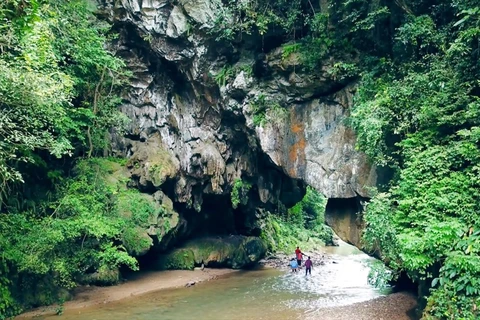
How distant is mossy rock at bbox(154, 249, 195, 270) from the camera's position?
19047mm

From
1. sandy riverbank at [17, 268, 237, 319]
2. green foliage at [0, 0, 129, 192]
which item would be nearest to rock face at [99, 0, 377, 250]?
green foliage at [0, 0, 129, 192]

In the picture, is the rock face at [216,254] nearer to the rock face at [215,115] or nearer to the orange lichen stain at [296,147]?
the rock face at [215,115]

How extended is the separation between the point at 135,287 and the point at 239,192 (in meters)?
6.39

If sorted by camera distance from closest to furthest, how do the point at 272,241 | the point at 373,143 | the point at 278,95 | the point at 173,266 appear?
1. the point at 373,143
2. the point at 278,95
3. the point at 173,266
4. the point at 272,241

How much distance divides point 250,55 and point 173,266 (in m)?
10.4

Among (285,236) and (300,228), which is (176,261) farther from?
(300,228)

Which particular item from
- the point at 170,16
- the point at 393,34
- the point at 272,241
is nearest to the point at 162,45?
the point at 170,16

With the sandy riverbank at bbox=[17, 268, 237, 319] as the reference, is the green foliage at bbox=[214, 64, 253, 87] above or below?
above

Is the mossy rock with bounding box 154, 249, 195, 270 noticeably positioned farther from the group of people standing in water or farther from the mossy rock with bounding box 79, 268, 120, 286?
the group of people standing in water

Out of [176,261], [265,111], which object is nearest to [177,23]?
[265,111]

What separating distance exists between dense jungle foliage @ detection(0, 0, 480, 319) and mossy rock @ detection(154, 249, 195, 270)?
13.2 feet

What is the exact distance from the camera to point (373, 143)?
10719 mm

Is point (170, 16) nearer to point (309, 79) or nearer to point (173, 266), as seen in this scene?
point (309, 79)

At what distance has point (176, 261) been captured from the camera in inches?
757
